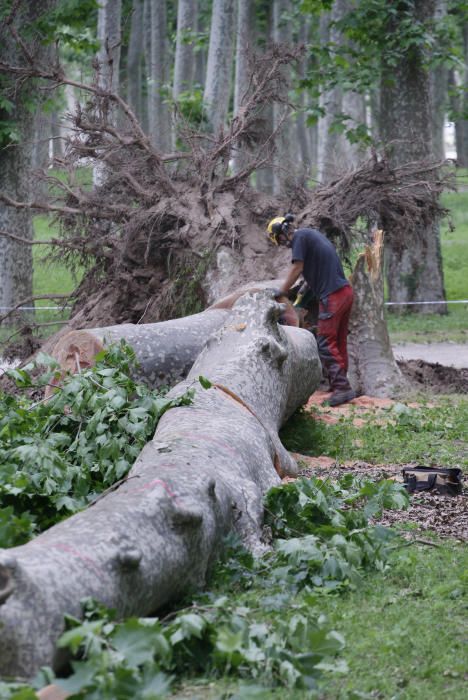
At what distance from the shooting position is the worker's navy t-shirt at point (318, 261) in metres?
9.93

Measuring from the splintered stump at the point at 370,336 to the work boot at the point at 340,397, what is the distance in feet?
2.06

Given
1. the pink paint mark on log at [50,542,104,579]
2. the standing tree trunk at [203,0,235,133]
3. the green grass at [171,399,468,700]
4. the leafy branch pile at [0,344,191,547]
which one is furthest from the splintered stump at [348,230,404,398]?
the standing tree trunk at [203,0,235,133]

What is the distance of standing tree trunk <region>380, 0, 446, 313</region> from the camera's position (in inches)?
664

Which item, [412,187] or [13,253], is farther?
[13,253]

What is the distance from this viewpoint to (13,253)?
15.9 metres

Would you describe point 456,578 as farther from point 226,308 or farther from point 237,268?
point 237,268

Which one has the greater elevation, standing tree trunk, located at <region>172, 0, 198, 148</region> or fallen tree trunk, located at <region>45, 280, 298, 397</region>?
standing tree trunk, located at <region>172, 0, 198, 148</region>

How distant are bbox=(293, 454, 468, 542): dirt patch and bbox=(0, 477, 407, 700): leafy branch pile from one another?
→ 390 millimetres

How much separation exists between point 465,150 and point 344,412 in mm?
32609

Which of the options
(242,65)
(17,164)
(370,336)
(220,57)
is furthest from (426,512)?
(242,65)

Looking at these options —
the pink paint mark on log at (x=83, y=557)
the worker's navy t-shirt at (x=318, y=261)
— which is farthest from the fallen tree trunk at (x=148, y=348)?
the pink paint mark on log at (x=83, y=557)

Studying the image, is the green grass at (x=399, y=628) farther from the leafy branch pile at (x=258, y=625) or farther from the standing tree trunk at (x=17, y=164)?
the standing tree trunk at (x=17, y=164)

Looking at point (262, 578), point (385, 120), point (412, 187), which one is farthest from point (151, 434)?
point (385, 120)

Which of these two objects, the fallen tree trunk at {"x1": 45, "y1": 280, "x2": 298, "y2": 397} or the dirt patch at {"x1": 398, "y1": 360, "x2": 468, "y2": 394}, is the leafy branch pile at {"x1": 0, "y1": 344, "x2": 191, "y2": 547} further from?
the dirt patch at {"x1": 398, "y1": 360, "x2": 468, "y2": 394}
